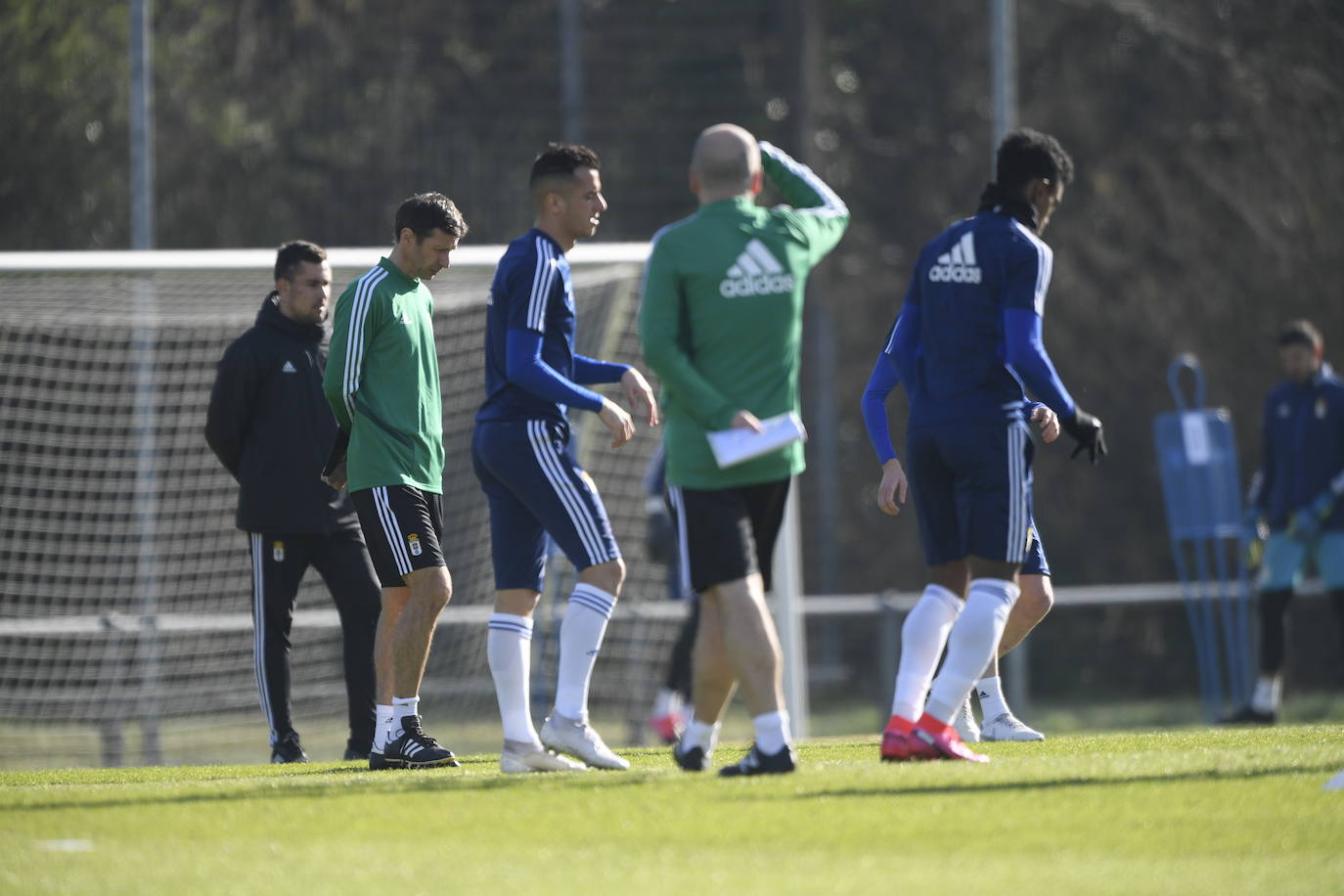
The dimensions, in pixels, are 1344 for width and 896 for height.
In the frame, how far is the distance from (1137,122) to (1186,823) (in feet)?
46.1

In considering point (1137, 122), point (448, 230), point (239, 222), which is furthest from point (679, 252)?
point (1137, 122)

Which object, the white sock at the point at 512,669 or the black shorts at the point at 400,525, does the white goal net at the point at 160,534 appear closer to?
the black shorts at the point at 400,525

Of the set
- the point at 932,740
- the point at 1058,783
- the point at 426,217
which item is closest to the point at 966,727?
the point at 932,740

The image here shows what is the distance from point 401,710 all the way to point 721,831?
2.50 meters

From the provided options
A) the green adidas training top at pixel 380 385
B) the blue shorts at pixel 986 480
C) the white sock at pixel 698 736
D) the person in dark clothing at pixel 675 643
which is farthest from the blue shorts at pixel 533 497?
the person in dark clothing at pixel 675 643

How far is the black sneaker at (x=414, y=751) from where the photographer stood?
Answer: 24.3ft

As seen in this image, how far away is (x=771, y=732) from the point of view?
5.98 meters

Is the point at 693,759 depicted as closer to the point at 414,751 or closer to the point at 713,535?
the point at 713,535

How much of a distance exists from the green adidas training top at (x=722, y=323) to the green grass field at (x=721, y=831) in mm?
1031

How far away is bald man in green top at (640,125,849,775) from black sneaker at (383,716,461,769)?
1.71 metres

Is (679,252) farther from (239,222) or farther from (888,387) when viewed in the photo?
(239,222)

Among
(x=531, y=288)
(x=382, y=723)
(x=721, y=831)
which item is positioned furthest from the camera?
(x=382, y=723)

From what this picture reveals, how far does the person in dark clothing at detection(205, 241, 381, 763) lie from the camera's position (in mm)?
8406

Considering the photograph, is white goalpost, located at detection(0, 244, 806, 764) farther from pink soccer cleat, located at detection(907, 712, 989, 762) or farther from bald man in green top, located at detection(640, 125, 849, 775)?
bald man in green top, located at detection(640, 125, 849, 775)
